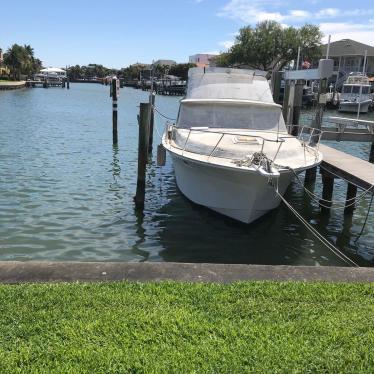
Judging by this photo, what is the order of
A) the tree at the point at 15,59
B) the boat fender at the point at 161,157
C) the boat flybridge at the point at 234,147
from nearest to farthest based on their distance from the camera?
1. the boat flybridge at the point at 234,147
2. the boat fender at the point at 161,157
3. the tree at the point at 15,59

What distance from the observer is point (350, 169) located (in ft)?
38.0

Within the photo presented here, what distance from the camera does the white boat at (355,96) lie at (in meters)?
54.1

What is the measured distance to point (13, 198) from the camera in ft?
41.3

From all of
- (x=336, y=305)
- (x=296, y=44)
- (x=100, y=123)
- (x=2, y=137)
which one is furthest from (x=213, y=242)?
(x=296, y=44)

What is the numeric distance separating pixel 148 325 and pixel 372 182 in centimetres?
711

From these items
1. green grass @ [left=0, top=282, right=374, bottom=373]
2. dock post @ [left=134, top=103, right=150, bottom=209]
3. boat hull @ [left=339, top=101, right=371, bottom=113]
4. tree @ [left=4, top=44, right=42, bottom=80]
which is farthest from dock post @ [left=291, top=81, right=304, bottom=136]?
tree @ [left=4, top=44, right=42, bottom=80]

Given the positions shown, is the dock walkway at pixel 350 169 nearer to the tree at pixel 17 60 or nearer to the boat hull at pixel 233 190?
the boat hull at pixel 233 190

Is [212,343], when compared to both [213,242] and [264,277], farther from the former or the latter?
[213,242]

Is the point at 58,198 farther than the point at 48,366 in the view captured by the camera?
Yes

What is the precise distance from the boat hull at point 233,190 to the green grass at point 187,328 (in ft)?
14.9

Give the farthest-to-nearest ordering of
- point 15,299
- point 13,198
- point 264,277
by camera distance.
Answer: point 13,198, point 264,277, point 15,299

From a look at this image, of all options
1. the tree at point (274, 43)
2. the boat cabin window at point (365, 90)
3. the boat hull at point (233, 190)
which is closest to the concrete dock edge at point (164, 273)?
the boat hull at point (233, 190)

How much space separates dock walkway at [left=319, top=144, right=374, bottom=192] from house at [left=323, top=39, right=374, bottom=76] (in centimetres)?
7861

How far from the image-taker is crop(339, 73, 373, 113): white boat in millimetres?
54062
